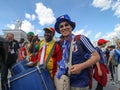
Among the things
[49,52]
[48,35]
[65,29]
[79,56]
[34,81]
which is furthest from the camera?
[48,35]

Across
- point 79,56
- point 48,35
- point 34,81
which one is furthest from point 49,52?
point 79,56

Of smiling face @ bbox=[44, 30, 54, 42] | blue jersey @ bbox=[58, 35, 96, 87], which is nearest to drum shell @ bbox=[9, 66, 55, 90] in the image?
blue jersey @ bbox=[58, 35, 96, 87]

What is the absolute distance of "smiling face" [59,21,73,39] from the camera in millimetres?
3010

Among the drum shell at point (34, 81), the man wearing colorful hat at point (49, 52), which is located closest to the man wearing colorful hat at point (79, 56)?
the drum shell at point (34, 81)

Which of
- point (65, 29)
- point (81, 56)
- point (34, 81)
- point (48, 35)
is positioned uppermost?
point (48, 35)

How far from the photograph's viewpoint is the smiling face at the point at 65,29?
301 cm

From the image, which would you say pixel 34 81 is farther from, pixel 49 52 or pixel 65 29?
pixel 49 52

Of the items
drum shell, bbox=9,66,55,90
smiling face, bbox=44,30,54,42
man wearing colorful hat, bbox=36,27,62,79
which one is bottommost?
drum shell, bbox=9,66,55,90

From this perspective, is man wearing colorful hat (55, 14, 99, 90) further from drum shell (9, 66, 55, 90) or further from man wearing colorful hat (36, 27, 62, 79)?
man wearing colorful hat (36, 27, 62, 79)

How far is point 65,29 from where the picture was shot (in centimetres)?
302

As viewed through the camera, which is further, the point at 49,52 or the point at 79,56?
the point at 49,52

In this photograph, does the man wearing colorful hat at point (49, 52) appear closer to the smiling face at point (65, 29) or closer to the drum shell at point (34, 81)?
the drum shell at point (34, 81)

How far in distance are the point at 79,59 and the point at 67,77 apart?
0.22 metres

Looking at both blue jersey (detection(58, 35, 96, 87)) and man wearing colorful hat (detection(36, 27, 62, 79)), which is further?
man wearing colorful hat (detection(36, 27, 62, 79))
